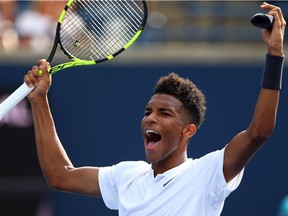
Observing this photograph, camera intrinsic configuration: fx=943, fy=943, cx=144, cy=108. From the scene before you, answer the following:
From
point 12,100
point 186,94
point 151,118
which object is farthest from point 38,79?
point 186,94

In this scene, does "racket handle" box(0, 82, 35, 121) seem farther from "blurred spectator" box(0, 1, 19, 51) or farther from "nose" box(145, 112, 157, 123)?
"blurred spectator" box(0, 1, 19, 51)

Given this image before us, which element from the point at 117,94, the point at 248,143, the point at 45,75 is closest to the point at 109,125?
the point at 117,94

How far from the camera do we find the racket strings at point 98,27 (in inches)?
218

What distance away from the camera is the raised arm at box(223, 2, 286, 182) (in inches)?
169

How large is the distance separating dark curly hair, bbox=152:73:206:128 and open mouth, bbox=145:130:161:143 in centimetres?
19

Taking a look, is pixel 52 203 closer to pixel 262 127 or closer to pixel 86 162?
pixel 86 162

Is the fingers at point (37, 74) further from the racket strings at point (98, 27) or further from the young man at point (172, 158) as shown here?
the racket strings at point (98, 27)

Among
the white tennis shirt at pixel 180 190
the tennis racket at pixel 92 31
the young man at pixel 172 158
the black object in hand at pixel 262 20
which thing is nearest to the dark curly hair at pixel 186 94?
the young man at pixel 172 158

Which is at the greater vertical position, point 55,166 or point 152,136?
point 152,136

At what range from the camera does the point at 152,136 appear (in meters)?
4.90

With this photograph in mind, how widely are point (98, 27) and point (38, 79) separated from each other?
1084 mm

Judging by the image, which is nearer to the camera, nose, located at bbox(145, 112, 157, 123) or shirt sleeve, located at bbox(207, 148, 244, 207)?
shirt sleeve, located at bbox(207, 148, 244, 207)

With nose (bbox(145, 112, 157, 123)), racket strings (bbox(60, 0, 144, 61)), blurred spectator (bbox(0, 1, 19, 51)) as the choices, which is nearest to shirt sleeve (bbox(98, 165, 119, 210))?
nose (bbox(145, 112, 157, 123))

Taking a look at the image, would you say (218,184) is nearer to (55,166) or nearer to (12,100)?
(55,166)
